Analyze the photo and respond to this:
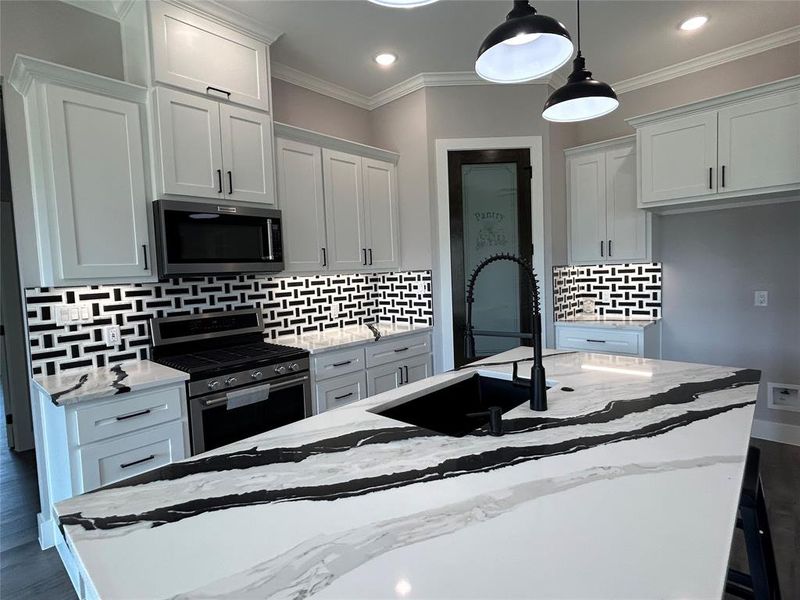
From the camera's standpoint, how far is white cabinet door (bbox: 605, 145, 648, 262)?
136 inches

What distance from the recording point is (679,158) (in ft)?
9.87

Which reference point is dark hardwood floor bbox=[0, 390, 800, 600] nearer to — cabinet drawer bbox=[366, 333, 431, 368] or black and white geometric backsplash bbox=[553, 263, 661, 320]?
black and white geometric backsplash bbox=[553, 263, 661, 320]

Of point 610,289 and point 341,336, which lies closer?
point 341,336

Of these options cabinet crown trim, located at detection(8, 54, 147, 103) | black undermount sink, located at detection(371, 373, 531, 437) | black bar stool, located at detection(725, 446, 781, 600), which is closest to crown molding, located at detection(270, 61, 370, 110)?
cabinet crown trim, located at detection(8, 54, 147, 103)

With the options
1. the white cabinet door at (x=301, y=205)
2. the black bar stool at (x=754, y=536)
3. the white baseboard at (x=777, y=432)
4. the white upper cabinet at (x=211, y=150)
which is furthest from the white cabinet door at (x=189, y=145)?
the white baseboard at (x=777, y=432)

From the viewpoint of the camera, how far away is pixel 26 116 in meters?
2.11

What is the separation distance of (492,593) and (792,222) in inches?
146

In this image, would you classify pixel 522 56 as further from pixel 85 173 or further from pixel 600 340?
pixel 600 340

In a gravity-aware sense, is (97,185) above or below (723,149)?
below

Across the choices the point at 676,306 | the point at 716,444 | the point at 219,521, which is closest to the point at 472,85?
the point at 676,306

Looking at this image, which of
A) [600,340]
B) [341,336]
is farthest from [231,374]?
[600,340]

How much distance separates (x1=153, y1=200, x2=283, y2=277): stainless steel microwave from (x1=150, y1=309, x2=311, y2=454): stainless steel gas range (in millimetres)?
435

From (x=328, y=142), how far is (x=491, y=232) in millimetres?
1484

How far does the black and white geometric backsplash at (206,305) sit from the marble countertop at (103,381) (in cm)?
13
